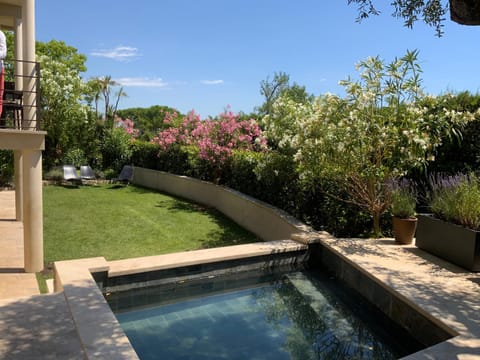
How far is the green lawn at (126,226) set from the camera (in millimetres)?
7641

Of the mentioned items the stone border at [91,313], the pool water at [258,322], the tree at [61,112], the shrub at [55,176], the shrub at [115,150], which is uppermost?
the tree at [61,112]

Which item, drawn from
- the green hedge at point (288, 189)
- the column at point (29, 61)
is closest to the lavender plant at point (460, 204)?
the green hedge at point (288, 189)

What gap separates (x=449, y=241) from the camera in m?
5.70

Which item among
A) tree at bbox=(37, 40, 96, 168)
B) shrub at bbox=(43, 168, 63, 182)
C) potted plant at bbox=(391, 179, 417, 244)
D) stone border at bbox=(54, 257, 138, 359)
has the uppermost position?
tree at bbox=(37, 40, 96, 168)

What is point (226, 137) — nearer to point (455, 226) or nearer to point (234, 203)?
point (234, 203)

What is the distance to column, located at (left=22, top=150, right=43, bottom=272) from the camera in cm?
610

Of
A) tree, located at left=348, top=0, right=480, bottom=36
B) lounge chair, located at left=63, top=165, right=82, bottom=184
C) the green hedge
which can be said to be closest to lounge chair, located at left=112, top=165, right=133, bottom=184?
lounge chair, located at left=63, top=165, right=82, bottom=184

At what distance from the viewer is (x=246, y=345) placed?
4.03 meters

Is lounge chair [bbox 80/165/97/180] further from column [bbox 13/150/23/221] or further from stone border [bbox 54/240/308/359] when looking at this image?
stone border [bbox 54/240/308/359]

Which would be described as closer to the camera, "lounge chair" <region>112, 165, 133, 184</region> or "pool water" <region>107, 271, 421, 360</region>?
"pool water" <region>107, 271, 421, 360</region>

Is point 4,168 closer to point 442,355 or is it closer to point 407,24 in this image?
point 407,24

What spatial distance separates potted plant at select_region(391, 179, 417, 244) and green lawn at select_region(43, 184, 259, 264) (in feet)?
10.9

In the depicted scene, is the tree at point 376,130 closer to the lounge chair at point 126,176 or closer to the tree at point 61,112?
the lounge chair at point 126,176

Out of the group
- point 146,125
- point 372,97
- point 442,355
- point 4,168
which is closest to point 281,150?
point 372,97
